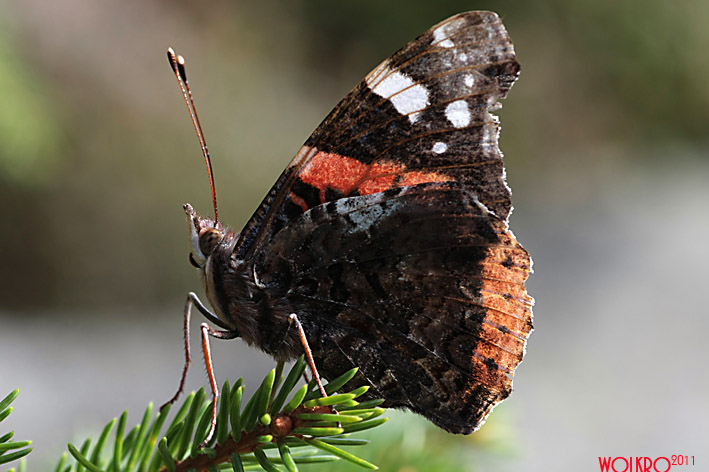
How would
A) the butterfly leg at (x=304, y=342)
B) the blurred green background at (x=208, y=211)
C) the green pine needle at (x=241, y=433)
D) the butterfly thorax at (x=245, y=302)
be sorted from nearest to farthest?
the green pine needle at (x=241, y=433) < the butterfly leg at (x=304, y=342) < the butterfly thorax at (x=245, y=302) < the blurred green background at (x=208, y=211)

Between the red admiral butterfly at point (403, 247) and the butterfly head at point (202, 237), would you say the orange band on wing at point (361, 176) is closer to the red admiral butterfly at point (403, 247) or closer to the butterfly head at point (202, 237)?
the red admiral butterfly at point (403, 247)

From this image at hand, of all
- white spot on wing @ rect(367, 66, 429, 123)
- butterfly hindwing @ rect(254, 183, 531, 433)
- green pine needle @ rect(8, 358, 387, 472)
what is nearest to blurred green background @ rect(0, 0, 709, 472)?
butterfly hindwing @ rect(254, 183, 531, 433)

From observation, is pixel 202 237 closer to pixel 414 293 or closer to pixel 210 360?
pixel 210 360

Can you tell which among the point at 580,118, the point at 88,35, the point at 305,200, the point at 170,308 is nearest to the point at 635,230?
the point at 580,118

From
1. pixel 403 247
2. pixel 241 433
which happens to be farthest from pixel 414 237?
pixel 241 433

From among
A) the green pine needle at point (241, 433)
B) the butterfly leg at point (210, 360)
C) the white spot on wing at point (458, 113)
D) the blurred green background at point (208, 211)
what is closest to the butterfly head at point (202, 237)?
the butterfly leg at point (210, 360)

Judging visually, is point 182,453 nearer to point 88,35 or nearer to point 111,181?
point 111,181
